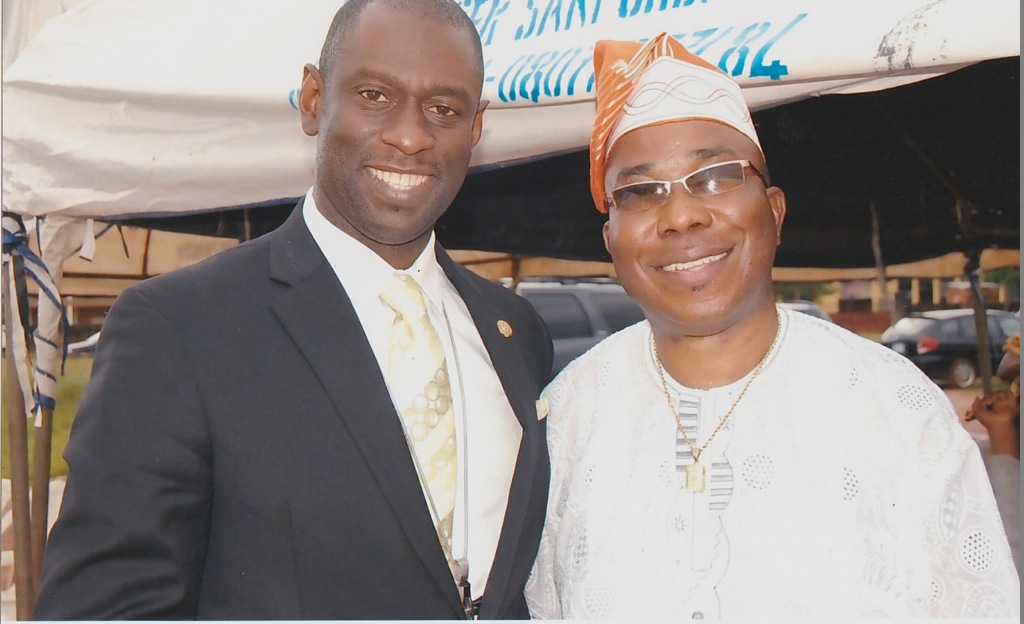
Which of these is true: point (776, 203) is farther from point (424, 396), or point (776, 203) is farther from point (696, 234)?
A: point (424, 396)

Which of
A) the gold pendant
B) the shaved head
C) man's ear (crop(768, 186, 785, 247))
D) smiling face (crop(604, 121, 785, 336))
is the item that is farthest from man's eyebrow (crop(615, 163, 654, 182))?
the gold pendant

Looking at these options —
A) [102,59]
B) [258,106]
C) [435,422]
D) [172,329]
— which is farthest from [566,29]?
[102,59]

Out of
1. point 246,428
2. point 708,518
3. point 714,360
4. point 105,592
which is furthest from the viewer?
point 714,360

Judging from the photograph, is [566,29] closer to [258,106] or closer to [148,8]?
[258,106]

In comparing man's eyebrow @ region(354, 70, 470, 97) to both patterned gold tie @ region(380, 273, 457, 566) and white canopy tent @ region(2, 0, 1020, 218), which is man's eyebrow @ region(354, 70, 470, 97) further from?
white canopy tent @ region(2, 0, 1020, 218)

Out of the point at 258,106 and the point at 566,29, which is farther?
the point at 258,106

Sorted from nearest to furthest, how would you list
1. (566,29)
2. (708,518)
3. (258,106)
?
(708,518)
(566,29)
(258,106)

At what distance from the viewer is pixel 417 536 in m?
1.56

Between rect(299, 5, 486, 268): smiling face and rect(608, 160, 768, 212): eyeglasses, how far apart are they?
0.39 m

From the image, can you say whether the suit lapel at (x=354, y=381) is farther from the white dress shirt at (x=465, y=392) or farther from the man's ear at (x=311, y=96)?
the man's ear at (x=311, y=96)

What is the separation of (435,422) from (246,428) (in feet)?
Answer: 1.23

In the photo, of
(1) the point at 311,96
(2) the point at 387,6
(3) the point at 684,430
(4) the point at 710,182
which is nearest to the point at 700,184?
(4) the point at 710,182

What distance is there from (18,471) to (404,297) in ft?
7.13

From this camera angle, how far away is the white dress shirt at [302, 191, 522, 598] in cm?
171
